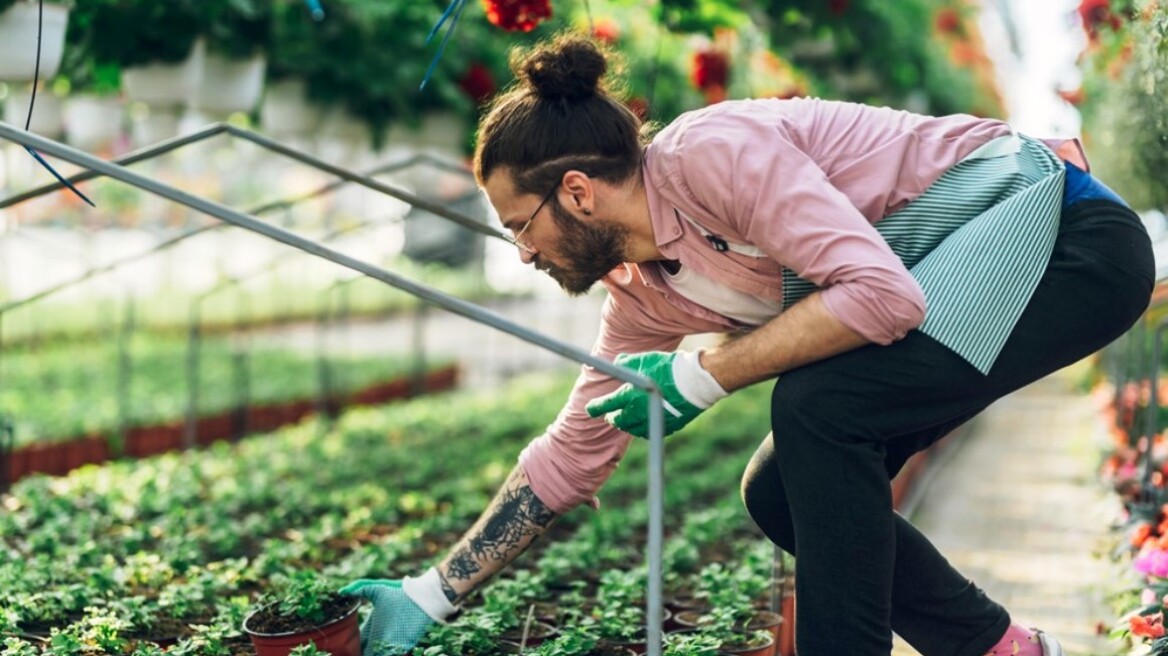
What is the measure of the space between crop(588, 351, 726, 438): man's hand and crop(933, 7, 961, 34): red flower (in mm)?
7841

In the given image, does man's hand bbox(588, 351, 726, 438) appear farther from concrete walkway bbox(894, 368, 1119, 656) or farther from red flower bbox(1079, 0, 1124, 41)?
red flower bbox(1079, 0, 1124, 41)

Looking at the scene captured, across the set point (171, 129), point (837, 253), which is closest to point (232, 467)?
point (171, 129)

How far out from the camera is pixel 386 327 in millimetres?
13352

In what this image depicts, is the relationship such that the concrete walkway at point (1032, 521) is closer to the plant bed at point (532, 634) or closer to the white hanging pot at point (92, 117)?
the plant bed at point (532, 634)

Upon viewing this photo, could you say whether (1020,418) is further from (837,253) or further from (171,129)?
(837,253)

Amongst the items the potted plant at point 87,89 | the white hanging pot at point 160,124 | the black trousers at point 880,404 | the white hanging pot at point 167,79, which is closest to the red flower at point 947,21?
the potted plant at point 87,89

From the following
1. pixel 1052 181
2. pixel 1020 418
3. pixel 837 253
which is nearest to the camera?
pixel 837 253

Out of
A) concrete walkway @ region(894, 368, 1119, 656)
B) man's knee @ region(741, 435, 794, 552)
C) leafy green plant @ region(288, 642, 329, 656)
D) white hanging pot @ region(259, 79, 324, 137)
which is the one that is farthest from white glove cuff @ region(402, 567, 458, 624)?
white hanging pot @ region(259, 79, 324, 137)

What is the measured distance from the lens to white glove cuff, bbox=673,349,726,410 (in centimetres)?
183

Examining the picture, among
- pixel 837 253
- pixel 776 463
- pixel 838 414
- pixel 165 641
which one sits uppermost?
pixel 837 253

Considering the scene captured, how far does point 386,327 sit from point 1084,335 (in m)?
11.8

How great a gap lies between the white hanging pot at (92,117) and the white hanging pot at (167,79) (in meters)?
1.27

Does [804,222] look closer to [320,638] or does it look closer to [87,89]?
[320,638]

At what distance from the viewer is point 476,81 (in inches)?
220
